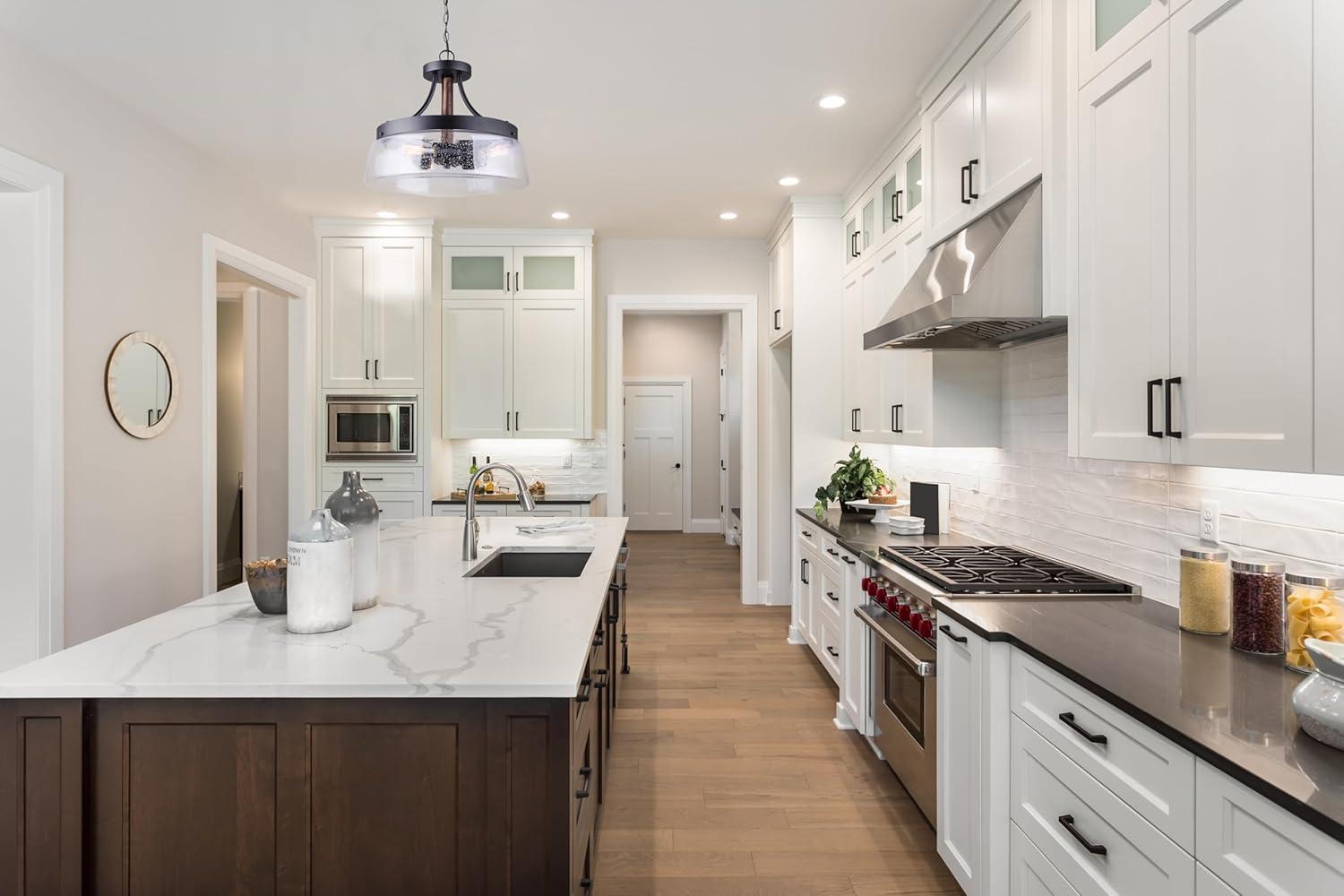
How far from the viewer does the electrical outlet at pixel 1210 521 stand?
186cm

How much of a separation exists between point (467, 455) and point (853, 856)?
4.15 metres

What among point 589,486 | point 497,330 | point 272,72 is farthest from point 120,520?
point 589,486

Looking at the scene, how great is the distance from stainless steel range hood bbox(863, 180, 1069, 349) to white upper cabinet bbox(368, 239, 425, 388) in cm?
343

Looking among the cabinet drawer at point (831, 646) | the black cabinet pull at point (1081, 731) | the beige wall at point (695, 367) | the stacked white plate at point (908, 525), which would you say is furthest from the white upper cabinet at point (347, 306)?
the black cabinet pull at point (1081, 731)

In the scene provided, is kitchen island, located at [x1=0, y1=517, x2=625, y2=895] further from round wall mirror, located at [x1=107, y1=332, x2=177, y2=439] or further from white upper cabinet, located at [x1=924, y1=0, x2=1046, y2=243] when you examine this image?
round wall mirror, located at [x1=107, y1=332, x2=177, y2=439]

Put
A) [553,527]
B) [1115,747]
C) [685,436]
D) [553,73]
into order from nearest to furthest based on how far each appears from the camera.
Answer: [1115,747]
[553,73]
[553,527]
[685,436]

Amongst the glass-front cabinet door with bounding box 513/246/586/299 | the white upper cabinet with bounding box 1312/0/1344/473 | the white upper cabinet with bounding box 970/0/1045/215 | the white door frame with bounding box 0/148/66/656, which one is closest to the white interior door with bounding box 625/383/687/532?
the glass-front cabinet door with bounding box 513/246/586/299

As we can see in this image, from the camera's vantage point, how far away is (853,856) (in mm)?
2369

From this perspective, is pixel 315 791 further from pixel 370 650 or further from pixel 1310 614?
pixel 1310 614

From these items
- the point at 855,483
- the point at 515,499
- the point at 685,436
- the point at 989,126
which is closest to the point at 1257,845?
the point at 989,126

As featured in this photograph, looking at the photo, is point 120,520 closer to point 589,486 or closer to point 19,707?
point 19,707

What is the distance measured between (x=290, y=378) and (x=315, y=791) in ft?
14.1

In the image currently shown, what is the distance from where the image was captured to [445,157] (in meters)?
2.01

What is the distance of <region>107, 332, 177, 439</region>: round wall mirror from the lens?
3.20 m
